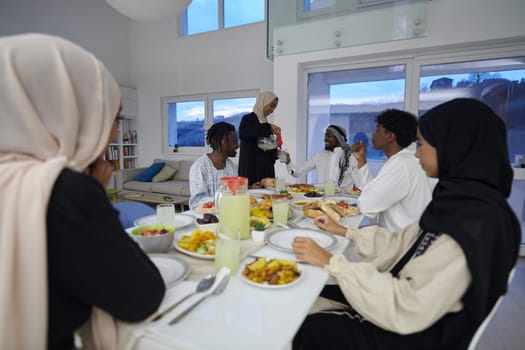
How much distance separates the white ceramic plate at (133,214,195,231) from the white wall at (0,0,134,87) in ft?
13.1

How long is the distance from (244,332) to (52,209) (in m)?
0.45

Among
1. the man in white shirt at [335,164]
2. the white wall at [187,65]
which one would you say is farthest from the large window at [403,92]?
the white wall at [187,65]

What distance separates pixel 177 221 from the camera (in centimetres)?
142

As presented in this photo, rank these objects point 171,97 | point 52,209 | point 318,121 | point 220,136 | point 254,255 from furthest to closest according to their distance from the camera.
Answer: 1. point 171,97
2. point 318,121
3. point 220,136
4. point 254,255
5. point 52,209

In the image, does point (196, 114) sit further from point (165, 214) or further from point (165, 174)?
point (165, 214)

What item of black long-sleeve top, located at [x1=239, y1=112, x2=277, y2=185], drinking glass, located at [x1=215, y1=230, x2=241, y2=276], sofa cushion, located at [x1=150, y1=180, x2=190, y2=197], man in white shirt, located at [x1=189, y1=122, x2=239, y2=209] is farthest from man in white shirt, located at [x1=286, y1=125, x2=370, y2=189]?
sofa cushion, located at [x1=150, y1=180, x2=190, y2=197]

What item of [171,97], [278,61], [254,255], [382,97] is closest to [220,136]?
[254,255]

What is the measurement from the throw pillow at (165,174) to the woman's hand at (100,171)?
456 centimetres

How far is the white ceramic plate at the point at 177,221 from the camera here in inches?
52.3

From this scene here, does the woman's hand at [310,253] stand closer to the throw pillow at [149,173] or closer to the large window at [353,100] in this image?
the large window at [353,100]

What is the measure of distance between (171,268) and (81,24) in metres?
6.01

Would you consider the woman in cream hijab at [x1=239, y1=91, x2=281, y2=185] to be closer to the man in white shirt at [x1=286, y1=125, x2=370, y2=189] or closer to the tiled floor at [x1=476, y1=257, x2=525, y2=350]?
the man in white shirt at [x1=286, y1=125, x2=370, y2=189]

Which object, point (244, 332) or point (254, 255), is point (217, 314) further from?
point (254, 255)

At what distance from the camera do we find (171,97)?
19.2 ft
